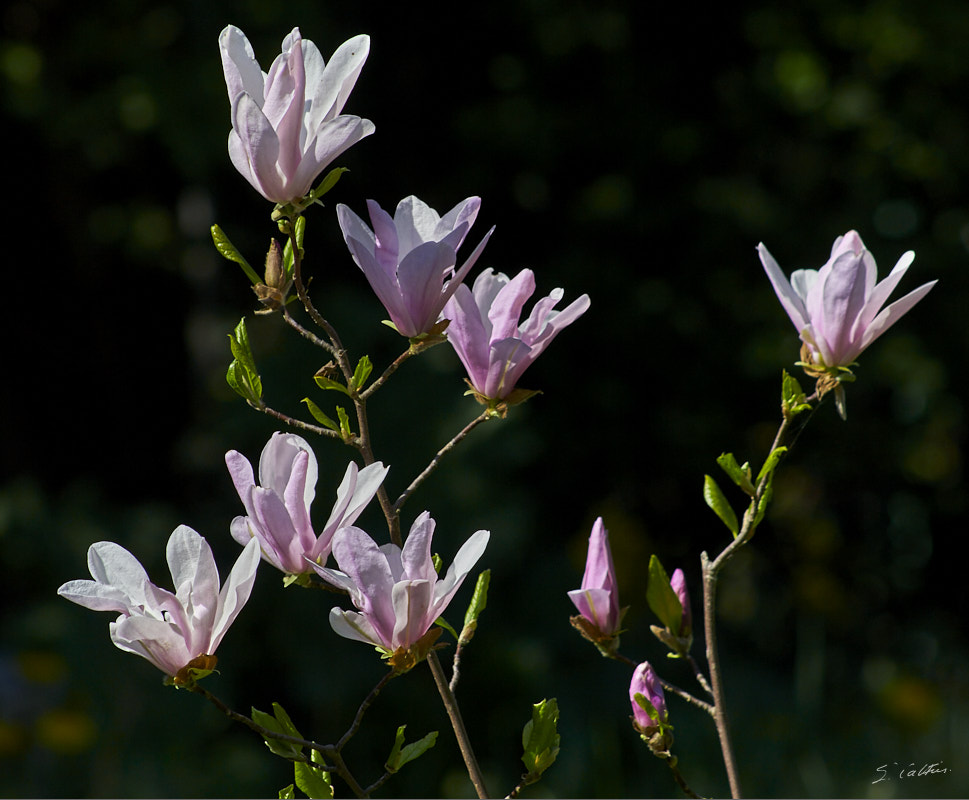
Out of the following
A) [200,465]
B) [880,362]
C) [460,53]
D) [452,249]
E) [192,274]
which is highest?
[460,53]

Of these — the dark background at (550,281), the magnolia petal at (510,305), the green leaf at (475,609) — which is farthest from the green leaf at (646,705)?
the dark background at (550,281)

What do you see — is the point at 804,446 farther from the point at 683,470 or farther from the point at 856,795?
the point at 856,795

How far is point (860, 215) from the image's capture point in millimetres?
3605

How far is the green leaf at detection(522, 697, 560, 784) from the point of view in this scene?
60 cm

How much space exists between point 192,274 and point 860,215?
2273 mm

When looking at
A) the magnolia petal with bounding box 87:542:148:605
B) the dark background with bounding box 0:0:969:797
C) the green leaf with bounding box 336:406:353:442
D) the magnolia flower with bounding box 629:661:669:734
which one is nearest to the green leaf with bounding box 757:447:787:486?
the magnolia flower with bounding box 629:661:669:734

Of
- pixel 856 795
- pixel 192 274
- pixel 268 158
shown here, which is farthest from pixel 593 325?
pixel 268 158

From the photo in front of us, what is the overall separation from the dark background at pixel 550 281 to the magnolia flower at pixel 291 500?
7.35 ft

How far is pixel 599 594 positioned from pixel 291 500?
210 millimetres

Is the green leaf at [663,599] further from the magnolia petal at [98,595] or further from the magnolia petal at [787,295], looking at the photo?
the magnolia petal at [98,595]

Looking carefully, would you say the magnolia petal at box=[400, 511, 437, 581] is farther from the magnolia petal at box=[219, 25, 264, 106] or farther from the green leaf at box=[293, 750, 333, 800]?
the magnolia petal at box=[219, 25, 264, 106]

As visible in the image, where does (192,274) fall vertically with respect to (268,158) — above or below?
below

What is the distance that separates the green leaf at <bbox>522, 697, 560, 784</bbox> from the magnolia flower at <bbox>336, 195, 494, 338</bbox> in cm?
24

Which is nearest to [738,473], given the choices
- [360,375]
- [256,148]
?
[360,375]
